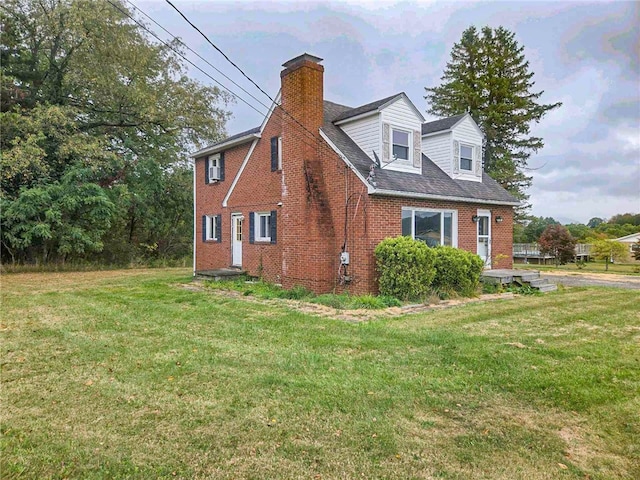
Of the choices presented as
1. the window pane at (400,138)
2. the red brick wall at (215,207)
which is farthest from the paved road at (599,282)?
the red brick wall at (215,207)

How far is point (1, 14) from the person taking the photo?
16391 mm

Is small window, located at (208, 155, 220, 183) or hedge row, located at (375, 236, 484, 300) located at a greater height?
small window, located at (208, 155, 220, 183)

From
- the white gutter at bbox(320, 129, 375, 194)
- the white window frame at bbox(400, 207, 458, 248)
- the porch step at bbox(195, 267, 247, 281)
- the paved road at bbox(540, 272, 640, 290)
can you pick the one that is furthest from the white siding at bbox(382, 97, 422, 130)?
the paved road at bbox(540, 272, 640, 290)

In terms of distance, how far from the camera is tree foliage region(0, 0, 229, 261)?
16094 mm

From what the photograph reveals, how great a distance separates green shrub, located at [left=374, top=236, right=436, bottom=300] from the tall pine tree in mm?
19104

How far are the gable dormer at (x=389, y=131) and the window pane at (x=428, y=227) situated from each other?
1425mm

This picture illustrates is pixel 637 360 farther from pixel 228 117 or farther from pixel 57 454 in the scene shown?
pixel 228 117

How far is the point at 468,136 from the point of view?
43.9ft

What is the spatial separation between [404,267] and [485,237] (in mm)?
5592

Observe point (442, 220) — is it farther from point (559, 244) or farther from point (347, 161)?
point (559, 244)

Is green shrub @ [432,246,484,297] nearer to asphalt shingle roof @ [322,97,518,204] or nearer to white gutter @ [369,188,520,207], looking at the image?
white gutter @ [369,188,520,207]

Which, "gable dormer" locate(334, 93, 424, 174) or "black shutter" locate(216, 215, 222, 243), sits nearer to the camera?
"gable dormer" locate(334, 93, 424, 174)

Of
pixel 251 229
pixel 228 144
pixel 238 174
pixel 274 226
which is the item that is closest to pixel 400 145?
pixel 274 226

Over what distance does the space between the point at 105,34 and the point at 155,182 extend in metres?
7.18
